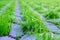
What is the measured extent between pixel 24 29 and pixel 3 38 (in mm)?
477

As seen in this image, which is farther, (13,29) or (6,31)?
(13,29)

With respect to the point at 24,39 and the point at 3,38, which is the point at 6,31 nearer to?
the point at 3,38


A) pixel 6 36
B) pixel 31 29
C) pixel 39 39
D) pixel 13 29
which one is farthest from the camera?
pixel 13 29

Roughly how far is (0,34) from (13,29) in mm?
A: 355

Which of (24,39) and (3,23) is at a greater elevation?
(3,23)

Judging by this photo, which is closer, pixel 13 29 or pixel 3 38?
pixel 3 38

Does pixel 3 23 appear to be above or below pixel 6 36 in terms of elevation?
above

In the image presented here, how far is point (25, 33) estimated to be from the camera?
253 centimetres

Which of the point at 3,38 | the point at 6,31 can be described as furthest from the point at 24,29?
the point at 3,38

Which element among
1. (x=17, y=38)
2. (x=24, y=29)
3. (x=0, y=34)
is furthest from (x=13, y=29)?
(x=17, y=38)

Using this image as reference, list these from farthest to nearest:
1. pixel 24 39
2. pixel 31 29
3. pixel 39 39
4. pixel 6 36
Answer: pixel 31 29
pixel 6 36
pixel 24 39
pixel 39 39

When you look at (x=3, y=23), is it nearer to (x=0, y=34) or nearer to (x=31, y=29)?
(x=0, y=34)

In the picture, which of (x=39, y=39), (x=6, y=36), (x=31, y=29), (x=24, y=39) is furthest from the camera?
(x=31, y=29)

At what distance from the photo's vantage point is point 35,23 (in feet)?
8.82
